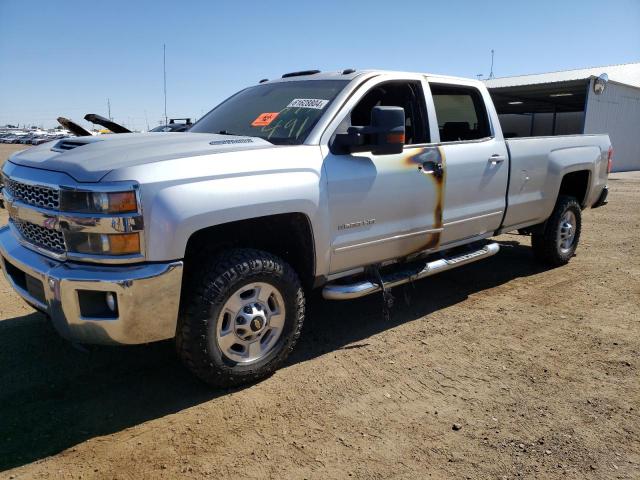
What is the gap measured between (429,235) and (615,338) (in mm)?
1676

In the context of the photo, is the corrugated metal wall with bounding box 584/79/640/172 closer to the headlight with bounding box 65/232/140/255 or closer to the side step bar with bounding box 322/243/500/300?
the side step bar with bounding box 322/243/500/300

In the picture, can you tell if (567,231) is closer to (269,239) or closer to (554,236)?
(554,236)

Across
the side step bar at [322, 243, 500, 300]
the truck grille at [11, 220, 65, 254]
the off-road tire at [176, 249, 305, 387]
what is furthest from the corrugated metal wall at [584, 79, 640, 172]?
the truck grille at [11, 220, 65, 254]

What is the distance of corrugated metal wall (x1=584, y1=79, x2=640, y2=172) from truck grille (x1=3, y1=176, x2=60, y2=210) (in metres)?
17.6

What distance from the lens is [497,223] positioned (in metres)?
5.02

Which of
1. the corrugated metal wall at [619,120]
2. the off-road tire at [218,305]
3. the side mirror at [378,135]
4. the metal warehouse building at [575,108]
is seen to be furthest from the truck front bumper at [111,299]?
the corrugated metal wall at [619,120]

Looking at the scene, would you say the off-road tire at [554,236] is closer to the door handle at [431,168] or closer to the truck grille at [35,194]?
the door handle at [431,168]

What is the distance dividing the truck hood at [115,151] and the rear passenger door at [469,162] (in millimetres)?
1781

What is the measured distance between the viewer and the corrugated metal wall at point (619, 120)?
18.6 meters

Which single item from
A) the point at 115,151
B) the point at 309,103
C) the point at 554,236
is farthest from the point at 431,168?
the point at 554,236

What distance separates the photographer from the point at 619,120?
20719mm

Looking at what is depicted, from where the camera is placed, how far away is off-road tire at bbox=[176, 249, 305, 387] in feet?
9.75

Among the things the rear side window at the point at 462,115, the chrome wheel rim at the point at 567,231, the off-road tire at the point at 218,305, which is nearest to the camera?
the off-road tire at the point at 218,305

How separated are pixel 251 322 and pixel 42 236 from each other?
132cm
